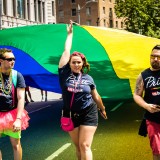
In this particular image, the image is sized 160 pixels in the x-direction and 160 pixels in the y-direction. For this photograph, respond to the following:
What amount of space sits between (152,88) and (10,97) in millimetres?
1960

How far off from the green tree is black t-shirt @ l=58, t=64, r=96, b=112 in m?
37.7

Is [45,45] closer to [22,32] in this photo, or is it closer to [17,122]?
[22,32]

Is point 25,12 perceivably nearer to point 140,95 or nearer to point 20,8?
point 20,8

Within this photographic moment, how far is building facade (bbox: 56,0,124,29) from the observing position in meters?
90.0

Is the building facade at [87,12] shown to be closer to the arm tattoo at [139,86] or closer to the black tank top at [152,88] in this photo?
the arm tattoo at [139,86]

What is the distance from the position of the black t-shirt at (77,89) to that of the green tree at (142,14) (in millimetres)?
37717

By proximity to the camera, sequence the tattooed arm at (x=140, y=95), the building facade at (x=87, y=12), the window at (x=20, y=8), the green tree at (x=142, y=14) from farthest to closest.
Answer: the building facade at (x=87, y=12)
the window at (x=20, y=8)
the green tree at (x=142, y=14)
the tattooed arm at (x=140, y=95)

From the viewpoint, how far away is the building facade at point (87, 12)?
295 ft

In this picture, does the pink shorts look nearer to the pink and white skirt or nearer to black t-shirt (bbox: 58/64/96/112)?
black t-shirt (bbox: 58/64/96/112)

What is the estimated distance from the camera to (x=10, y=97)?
17.6ft

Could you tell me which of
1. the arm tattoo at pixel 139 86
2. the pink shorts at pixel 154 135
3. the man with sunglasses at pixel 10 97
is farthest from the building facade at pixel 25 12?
the pink shorts at pixel 154 135

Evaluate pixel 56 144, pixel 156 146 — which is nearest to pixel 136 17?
pixel 56 144

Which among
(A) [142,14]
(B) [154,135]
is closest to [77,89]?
(B) [154,135]

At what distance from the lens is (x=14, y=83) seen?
5.34 meters
